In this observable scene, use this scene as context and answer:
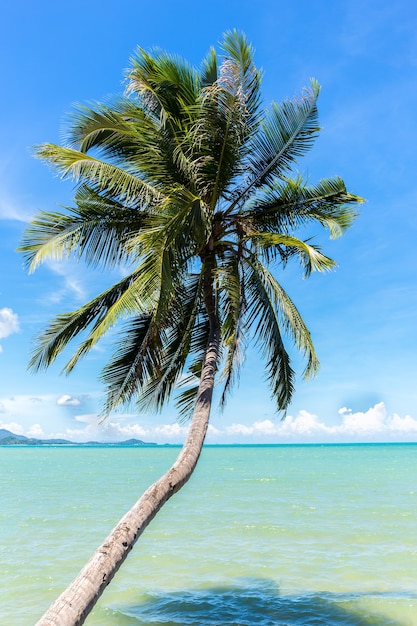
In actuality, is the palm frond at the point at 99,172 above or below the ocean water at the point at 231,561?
above

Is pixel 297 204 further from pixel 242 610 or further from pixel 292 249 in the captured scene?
pixel 242 610

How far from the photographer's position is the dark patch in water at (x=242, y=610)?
8516mm

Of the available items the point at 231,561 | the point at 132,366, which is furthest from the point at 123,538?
the point at 231,561

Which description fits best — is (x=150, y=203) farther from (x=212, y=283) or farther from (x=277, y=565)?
(x=277, y=565)

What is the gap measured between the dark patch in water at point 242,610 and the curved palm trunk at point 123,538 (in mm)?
3601

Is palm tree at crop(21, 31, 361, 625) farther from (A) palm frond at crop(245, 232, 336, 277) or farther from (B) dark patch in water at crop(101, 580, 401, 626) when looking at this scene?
(B) dark patch in water at crop(101, 580, 401, 626)

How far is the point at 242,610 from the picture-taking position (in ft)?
29.9

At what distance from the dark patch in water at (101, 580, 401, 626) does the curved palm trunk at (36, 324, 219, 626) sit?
3601mm

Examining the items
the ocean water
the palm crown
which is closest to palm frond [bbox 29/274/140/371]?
the palm crown

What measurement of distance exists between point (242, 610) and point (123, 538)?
5111 mm

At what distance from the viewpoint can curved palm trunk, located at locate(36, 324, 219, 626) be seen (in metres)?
4.21

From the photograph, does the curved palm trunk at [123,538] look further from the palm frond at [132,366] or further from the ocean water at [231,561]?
the ocean water at [231,561]

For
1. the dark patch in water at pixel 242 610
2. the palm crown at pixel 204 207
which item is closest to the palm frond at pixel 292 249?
the palm crown at pixel 204 207

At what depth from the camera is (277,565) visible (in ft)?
39.4
